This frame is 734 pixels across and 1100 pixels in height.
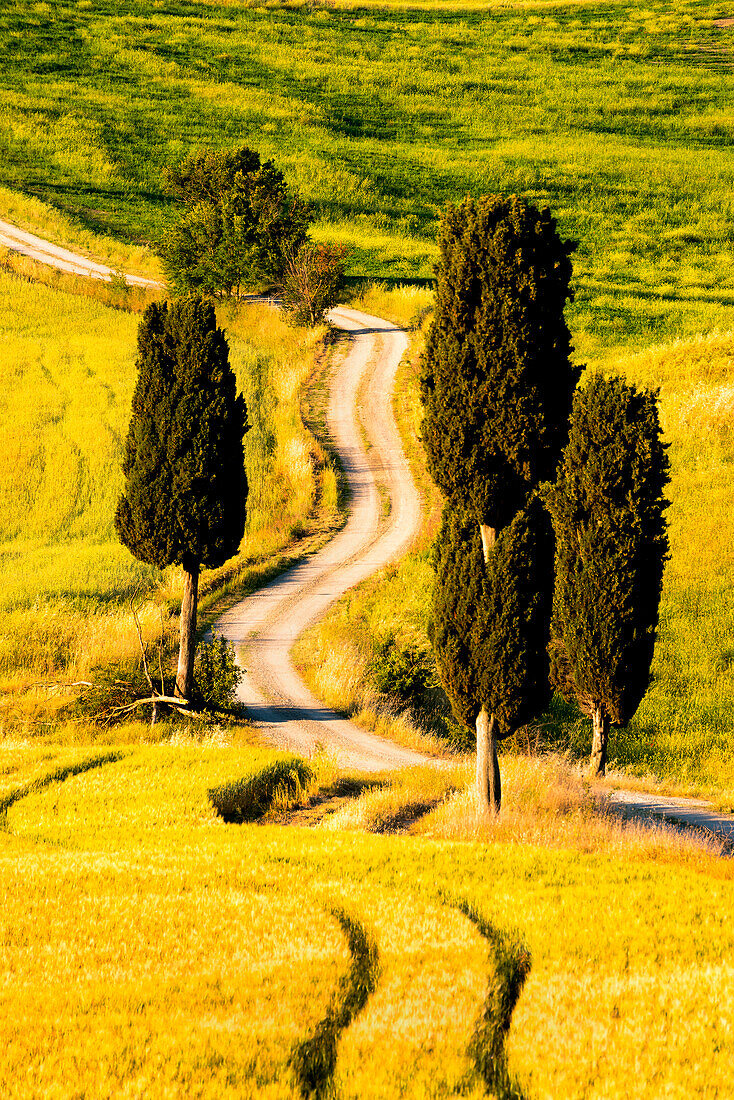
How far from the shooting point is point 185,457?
2155cm

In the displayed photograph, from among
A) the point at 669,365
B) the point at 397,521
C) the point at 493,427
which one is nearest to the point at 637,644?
the point at 493,427

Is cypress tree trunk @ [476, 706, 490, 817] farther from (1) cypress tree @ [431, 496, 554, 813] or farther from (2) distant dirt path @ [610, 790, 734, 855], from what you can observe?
(2) distant dirt path @ [610, 790, 734, 855]

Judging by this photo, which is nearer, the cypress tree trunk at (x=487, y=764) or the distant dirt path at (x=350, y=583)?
the cypress tree trunk at (x=487, y=764)

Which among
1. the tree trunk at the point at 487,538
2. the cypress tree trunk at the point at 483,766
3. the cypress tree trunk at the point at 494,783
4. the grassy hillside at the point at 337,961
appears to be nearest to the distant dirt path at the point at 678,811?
the cypress tree trunk at the point at 494,783

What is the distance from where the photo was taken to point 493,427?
14422 millimetres

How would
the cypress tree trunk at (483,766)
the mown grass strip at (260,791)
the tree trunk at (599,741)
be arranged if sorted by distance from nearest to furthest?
the cypress tree trunk at (483,766), the mown grass strip at (260,791), the tree trunk at (599,741)

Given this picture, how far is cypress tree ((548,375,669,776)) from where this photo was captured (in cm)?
1903

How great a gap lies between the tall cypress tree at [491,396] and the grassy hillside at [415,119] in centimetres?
3455

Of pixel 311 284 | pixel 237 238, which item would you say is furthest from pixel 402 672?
pixel 237 238

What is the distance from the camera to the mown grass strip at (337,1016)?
6477mm

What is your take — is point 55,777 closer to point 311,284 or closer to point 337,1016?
point 337,1016

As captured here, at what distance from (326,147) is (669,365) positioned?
53767mm

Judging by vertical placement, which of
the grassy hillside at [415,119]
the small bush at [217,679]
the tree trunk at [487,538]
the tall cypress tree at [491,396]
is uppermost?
the grassy hillside at [415,119]

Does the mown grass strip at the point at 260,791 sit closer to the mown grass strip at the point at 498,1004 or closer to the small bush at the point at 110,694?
the mown grass strip at the point at 498,1004
